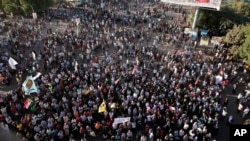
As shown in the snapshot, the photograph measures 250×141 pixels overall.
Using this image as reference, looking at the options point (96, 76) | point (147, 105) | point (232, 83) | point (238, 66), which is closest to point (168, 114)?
point (147, 105)

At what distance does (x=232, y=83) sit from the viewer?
27.4 m

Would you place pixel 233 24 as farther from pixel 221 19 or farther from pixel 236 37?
pixel 236 37

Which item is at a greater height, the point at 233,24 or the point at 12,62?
the point at 233,24

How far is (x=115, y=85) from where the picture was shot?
24.3m

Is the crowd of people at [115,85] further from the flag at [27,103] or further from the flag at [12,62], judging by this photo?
the flag at [12,62]

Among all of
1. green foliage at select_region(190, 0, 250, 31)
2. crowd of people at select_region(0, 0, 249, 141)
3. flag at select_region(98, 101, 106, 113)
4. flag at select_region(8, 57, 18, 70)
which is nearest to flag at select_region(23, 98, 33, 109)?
crowd of people at select_region(0, 0, 249, 141)

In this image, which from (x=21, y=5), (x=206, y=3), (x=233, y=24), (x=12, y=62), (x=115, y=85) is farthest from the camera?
(x=21, y=5)

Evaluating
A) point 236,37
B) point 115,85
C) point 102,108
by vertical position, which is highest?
point 236,37

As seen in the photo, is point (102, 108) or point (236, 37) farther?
point (236, 37)

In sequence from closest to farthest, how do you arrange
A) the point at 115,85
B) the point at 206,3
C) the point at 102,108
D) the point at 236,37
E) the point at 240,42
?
the point at 102,108
the point at 115,85
the point at 240,42
the point at 236,37
the point at 206,3

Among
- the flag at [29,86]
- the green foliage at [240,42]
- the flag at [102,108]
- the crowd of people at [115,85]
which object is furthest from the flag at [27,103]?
the green foliage at [240,42]

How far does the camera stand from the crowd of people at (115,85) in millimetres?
20219

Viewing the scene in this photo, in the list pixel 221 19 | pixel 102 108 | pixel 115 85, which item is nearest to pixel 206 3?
pixel 221 19

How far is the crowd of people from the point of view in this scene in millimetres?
20219
